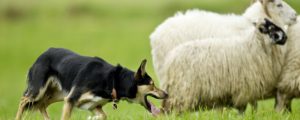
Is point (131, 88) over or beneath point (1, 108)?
over

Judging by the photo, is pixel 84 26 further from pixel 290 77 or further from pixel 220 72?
pixel 220 72

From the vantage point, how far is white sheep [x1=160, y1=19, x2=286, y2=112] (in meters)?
10.6

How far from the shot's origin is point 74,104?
912 cm

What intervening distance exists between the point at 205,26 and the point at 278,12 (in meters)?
1.18

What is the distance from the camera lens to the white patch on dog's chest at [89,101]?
902cm

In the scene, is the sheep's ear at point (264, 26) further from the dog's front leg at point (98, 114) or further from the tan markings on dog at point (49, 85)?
the tan markings on dog at point (49, 85)

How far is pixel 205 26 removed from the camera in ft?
38.3

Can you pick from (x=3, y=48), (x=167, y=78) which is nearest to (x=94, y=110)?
(x=167, y=78)

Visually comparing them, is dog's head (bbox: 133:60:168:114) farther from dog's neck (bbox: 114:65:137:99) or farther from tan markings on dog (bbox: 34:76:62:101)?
tan markings on dog (bbox: 34:76:62:101)

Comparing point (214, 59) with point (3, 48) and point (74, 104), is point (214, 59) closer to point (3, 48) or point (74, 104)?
point (74, 104)

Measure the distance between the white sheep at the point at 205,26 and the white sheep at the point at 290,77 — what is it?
0.37m

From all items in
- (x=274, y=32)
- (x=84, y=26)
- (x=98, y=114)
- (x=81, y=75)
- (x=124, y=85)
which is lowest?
(x=84, y=26)

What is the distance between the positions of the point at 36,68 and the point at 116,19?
2715cm

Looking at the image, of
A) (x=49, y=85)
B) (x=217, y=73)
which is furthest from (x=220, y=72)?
(x=49, y=85)
